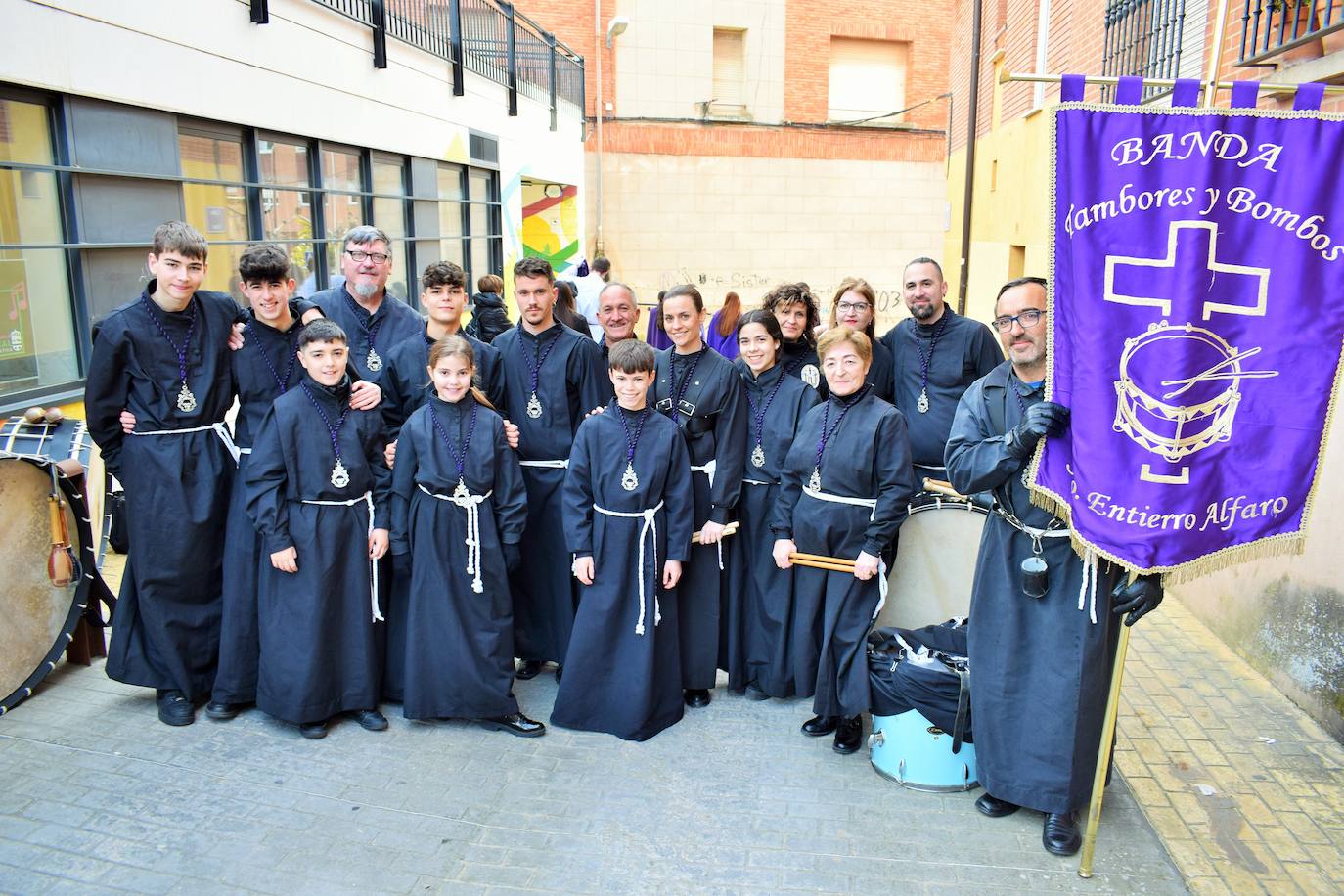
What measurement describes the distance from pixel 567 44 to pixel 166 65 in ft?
55.8

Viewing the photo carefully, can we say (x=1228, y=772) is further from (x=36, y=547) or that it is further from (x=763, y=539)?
(x=36, y=547)

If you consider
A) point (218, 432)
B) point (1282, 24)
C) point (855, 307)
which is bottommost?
point (218, 432)

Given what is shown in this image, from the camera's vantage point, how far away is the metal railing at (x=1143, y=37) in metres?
7.51

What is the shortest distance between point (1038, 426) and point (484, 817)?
8.24ft

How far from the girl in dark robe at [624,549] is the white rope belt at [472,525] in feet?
1.31

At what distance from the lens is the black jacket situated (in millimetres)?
6562

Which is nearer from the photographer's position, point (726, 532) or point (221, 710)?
point (221, 710)

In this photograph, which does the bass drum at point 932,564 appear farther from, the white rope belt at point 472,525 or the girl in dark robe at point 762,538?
the white rope belt at point 472,525

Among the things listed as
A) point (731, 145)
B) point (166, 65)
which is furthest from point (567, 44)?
point (166, 65)

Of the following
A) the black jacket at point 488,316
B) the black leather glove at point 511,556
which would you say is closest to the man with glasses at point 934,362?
the black leather glove at point 511,556

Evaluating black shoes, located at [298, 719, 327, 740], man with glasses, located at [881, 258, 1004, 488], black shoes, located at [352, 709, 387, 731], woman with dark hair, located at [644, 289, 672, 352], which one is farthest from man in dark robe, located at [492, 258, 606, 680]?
woman with dark hair, located at [644, 289, 672, 352]

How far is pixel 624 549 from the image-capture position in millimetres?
4566

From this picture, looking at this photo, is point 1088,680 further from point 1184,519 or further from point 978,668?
point 1184,519

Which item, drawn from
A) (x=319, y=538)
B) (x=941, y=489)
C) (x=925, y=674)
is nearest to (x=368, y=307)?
(x=319, y=538)
